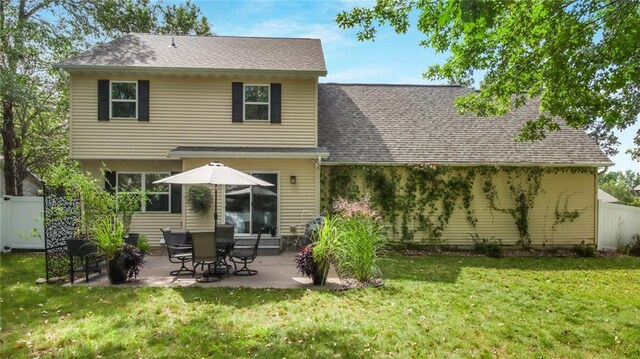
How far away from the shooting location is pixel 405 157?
13625 mm

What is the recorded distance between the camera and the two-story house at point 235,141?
12930mm

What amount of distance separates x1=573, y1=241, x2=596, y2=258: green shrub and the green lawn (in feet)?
15.0

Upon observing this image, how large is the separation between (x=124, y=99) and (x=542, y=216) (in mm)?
14753

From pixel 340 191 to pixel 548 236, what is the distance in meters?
7.46

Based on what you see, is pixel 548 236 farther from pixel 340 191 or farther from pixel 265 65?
pixel 265 65

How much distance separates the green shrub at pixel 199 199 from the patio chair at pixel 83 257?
413cm

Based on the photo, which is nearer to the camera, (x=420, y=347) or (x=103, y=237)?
(x=420, y=347)

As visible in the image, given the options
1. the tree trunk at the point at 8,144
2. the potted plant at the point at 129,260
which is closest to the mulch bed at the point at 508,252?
the potted plant at the point at 129,260

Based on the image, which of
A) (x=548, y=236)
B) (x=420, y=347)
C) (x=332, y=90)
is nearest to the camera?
(x=420, y=347)

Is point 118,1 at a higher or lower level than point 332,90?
higher

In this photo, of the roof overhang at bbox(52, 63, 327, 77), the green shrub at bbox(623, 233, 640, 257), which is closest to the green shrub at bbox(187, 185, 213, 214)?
the roof overhang at bbox(52, 63, 327, 77)

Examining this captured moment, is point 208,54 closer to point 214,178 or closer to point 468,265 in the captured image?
point 214,178

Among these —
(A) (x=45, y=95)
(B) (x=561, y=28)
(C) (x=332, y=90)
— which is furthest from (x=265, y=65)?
(A) (x=45, y=95)

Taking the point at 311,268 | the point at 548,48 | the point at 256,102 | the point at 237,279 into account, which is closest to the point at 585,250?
the point at 548,48
